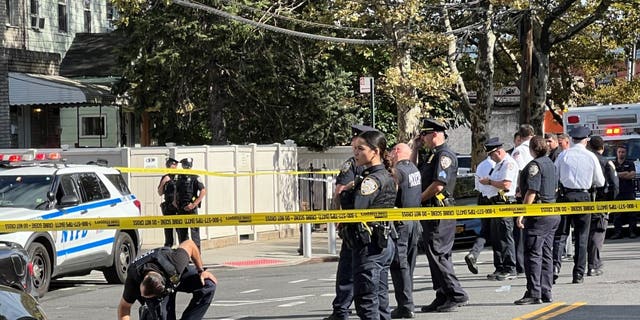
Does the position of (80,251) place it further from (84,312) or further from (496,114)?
(496,114)

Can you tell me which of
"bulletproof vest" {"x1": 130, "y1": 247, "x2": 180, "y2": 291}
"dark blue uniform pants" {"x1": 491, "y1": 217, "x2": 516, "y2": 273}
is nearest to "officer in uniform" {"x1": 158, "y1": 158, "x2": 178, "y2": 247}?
"dark blue uniform pants" {"x1": 491, "y1": 217, "x2": 516, "y2": 273}

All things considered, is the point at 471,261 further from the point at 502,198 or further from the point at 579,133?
the point at 579,133

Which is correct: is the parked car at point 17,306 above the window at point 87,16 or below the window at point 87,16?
below

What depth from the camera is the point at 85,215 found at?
14961 millimetres

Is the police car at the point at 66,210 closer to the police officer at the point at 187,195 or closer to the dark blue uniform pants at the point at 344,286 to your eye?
the police officer at the point at 187,195

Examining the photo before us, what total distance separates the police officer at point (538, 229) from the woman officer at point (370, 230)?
2.91 metres

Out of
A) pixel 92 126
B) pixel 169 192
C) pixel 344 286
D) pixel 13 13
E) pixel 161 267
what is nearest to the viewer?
pixel 161 267

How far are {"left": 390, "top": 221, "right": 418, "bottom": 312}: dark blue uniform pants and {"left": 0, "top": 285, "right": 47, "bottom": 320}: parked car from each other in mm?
4305

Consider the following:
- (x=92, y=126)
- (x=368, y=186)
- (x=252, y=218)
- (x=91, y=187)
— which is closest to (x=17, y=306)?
(x=368, y=186)

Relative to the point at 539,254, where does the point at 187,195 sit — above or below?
above

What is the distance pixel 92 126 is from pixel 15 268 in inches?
1168

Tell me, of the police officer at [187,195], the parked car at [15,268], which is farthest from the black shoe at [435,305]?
the police officer at [187,195]

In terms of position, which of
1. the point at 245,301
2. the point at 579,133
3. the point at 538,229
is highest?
the point at 579,133

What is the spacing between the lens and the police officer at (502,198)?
13.8 m
